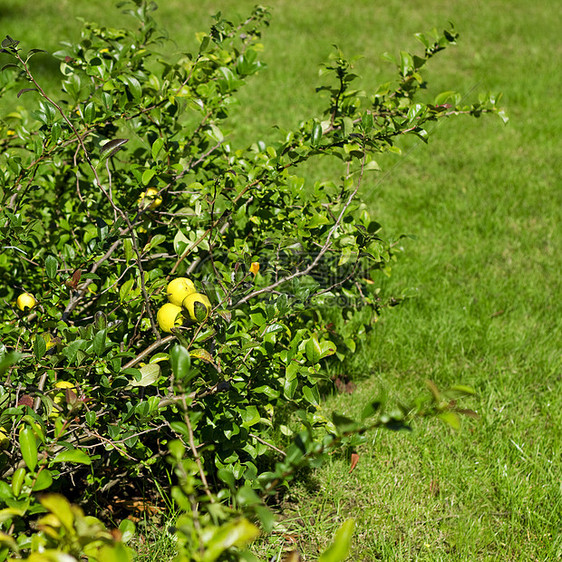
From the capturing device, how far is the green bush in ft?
5.70

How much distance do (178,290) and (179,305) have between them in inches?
2.1

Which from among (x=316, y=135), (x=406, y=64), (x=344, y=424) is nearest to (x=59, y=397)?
(x=344, y=424)

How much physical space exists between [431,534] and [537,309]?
5.99 feet

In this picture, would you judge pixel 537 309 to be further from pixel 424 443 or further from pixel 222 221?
pixel 222 221

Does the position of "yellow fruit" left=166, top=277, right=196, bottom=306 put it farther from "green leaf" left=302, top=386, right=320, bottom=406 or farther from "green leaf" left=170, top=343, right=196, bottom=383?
"green leaf" left=170, top=343, right=196, bottom=383

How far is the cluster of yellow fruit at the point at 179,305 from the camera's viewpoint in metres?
1.89

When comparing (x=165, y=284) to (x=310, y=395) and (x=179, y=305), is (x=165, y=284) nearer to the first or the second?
(x=179, y=305)

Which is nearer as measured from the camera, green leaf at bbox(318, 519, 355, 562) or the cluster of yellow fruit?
green leaf at bbox(318, 519, 355, 562)

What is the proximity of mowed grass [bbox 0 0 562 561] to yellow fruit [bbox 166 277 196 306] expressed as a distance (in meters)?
0.89

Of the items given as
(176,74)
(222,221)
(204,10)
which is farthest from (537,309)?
(204,10)

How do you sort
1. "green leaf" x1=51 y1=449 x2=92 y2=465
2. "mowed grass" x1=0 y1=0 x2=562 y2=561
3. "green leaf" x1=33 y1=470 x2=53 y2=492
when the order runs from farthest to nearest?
"mowed grass" x1=0 y1=0 x2=562 y2=561
"green leaf" x1=51 y1=449 x2=92 y2=465
"green leaf" x1=33 y1=470 x2=53 y2=492

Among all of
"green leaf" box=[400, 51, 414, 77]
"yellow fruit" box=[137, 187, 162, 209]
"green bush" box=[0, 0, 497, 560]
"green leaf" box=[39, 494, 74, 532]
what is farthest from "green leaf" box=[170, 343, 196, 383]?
"green leaf" box=[400, 51, 414, 77]

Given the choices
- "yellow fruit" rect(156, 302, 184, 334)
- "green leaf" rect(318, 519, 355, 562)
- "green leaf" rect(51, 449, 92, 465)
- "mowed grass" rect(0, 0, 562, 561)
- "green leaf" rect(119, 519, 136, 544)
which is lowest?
"mowed grass" rect(0, 0, 562, 561)

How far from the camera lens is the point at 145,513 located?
2164 mm
